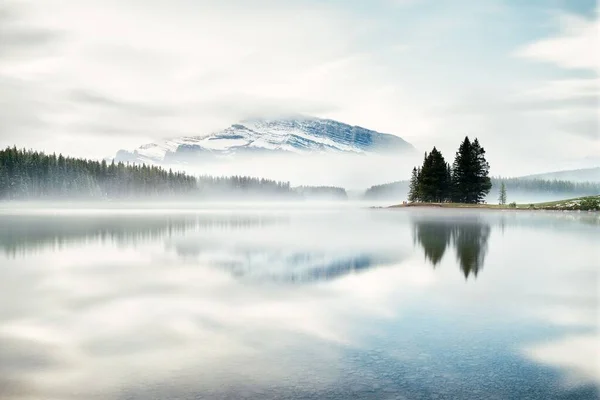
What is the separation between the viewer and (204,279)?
65.3 ft

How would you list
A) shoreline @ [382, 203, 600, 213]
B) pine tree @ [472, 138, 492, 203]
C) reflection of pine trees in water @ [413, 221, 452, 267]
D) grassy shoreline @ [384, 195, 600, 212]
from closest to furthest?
reflection of pine trees in water @ [413, 221, 452, 267] < grassy shoreline @ [384, 195, 600, 212] < shoreline @ [382, 203, 600, 213] < pine tree @ [472, 138, 492, 203]

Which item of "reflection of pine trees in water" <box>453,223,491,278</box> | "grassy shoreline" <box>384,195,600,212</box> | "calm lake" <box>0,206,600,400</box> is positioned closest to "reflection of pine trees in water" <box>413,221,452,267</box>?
"calm lake" <box>0,206,600,400</box>

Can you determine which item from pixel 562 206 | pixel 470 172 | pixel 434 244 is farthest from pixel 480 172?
pixel 434 244

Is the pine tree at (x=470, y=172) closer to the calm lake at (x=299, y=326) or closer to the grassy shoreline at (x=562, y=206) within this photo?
the grassy shoreline at (x=562, y=206)

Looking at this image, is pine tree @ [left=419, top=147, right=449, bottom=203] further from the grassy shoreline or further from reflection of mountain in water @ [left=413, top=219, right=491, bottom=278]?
reflection of mountain in water @ [left=413, top=219, right=491, bottom=278]

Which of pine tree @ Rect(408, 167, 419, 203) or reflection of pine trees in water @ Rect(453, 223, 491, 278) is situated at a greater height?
pine tree @ Rect(408, 167, 419, 203)

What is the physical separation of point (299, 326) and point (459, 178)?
103 meters

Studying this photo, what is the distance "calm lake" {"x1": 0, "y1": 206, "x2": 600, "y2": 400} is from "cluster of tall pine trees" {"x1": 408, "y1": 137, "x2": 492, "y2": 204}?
8504 centimetres

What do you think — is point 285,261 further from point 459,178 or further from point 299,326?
point 459,178

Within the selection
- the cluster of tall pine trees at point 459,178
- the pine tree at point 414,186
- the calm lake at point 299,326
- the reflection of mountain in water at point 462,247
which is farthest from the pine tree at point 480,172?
the calm lake at point 299,326

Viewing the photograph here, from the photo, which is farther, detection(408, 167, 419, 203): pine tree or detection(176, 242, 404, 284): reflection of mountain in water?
detection(408, 167, 419, 203): pine tree

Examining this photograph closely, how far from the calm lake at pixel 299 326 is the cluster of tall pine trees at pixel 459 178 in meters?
85.0

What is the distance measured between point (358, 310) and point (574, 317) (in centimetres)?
586

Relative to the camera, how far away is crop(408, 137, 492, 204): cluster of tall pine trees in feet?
356
